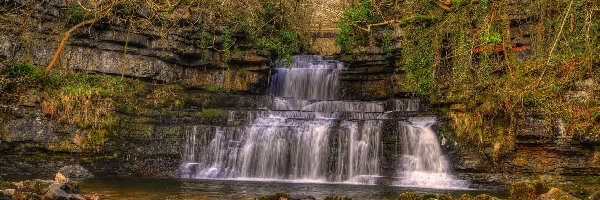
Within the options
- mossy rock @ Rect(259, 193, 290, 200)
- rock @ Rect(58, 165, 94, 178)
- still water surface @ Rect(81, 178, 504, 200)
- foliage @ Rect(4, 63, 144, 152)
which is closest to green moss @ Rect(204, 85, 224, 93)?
foliage @ Rect(4, 63, 144, 152)

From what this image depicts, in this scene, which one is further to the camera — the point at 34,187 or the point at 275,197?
the point at 34,187

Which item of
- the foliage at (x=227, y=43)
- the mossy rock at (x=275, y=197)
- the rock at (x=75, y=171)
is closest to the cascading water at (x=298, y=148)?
the rock at (x=75, y=171)

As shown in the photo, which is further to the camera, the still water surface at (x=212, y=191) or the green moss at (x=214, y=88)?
the green moss at (x=214, y=88)

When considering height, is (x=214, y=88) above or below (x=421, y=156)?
above

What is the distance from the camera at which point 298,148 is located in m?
15.7

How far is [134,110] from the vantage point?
17.2 meters

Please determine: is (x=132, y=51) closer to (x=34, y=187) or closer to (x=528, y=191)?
(x=34, y=187)

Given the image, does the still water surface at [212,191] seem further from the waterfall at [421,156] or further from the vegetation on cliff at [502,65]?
the vegetation on cliff at [502,65]

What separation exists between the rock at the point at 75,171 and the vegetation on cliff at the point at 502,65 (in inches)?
339

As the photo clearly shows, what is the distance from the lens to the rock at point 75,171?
1414 cm

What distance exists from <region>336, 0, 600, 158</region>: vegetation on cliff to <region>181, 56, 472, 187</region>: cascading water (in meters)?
1.39

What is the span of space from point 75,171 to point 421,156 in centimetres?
891

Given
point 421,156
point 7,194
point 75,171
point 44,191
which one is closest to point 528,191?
point 421,156

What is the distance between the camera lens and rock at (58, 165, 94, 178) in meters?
14.1
